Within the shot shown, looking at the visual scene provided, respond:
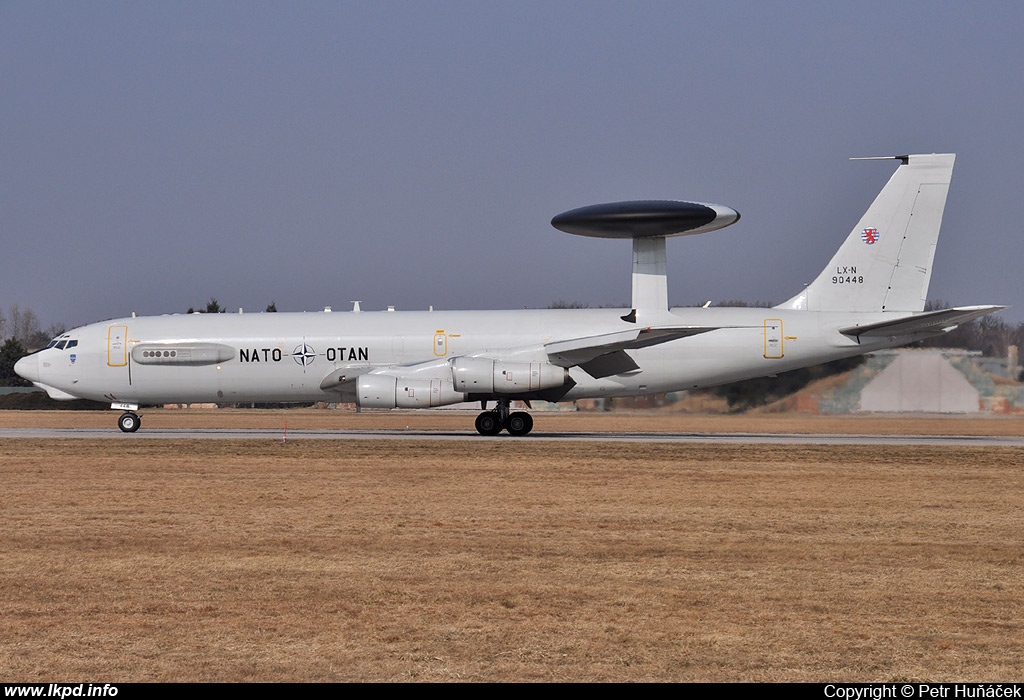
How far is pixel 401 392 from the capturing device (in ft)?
91.8

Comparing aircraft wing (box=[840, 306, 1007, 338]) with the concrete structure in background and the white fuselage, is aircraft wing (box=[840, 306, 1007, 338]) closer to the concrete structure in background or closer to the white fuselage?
the white fuselage

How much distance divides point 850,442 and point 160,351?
19.9 meters

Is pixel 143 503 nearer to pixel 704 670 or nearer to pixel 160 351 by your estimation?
pixel 704 670

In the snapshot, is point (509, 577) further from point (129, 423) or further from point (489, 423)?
point (129, 423)

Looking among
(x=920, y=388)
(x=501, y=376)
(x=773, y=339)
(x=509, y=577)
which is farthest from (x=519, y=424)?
(x=509, y=577)

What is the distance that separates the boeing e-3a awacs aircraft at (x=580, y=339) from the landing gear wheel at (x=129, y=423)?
3.30 feet

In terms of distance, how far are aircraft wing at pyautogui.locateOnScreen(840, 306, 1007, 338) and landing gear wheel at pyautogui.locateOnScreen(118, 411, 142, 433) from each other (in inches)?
833

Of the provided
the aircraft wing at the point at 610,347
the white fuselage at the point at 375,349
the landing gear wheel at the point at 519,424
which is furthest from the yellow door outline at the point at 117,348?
the aircraft wing at the point at 610,347

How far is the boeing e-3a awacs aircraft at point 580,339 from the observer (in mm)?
28141

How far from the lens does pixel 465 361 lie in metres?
28.3

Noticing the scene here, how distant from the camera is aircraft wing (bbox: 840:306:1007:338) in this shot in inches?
1027

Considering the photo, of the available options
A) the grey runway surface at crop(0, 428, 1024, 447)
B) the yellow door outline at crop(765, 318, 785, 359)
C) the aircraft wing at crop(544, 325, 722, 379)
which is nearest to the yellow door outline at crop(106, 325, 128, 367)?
the grey runway surface at crop(0, 428, 1024, 447)

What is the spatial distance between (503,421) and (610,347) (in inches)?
158

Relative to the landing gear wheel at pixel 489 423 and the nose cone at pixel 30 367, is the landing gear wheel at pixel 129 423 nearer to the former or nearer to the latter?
the nose cone at pixel 30 367
